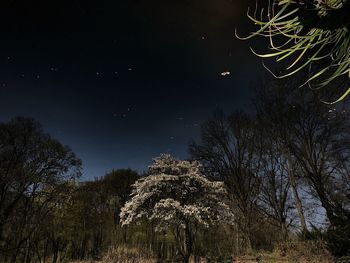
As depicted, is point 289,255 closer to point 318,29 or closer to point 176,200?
point 176,200

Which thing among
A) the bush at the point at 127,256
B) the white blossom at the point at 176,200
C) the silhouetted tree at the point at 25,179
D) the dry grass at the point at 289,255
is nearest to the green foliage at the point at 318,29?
the dry grass at the point at 289,255

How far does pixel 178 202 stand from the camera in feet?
34.0

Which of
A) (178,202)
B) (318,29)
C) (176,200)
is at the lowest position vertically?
(318,29)

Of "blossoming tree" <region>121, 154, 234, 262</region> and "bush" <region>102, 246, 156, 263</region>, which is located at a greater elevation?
"blossoming tree" <region>121, 154, 234, 262</region>

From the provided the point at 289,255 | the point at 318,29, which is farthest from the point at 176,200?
the point at 318,29

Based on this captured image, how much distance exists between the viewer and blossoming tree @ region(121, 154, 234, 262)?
34.4 feet

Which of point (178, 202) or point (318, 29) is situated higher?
point (178, 202)

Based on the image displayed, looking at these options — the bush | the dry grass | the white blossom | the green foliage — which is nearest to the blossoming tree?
the white blossom

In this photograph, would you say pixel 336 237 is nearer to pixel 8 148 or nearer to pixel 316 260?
pixel 316 260

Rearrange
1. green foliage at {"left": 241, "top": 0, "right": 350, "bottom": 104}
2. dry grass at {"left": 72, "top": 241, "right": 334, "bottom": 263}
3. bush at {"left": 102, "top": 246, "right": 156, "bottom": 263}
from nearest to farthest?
1. green foliage at {"left": 241, "top": 0, "right": 350, "bottom": 104}
2. dry grass at {"left": 72, "top": 241, "right": 334, "bottom": 263}
3. bush at {"left": 102, "top": 246, "right": 156, "bottom": 263}

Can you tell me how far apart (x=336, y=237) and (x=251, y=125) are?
479 inches

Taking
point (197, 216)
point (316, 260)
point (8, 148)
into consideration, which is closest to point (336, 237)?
point (316, 260)

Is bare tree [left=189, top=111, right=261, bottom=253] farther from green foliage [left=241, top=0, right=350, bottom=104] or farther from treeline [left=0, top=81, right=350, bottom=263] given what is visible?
green foliage [left=241, top=0, right=350, bottom=104]

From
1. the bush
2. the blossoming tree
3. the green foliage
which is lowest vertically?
the bush
